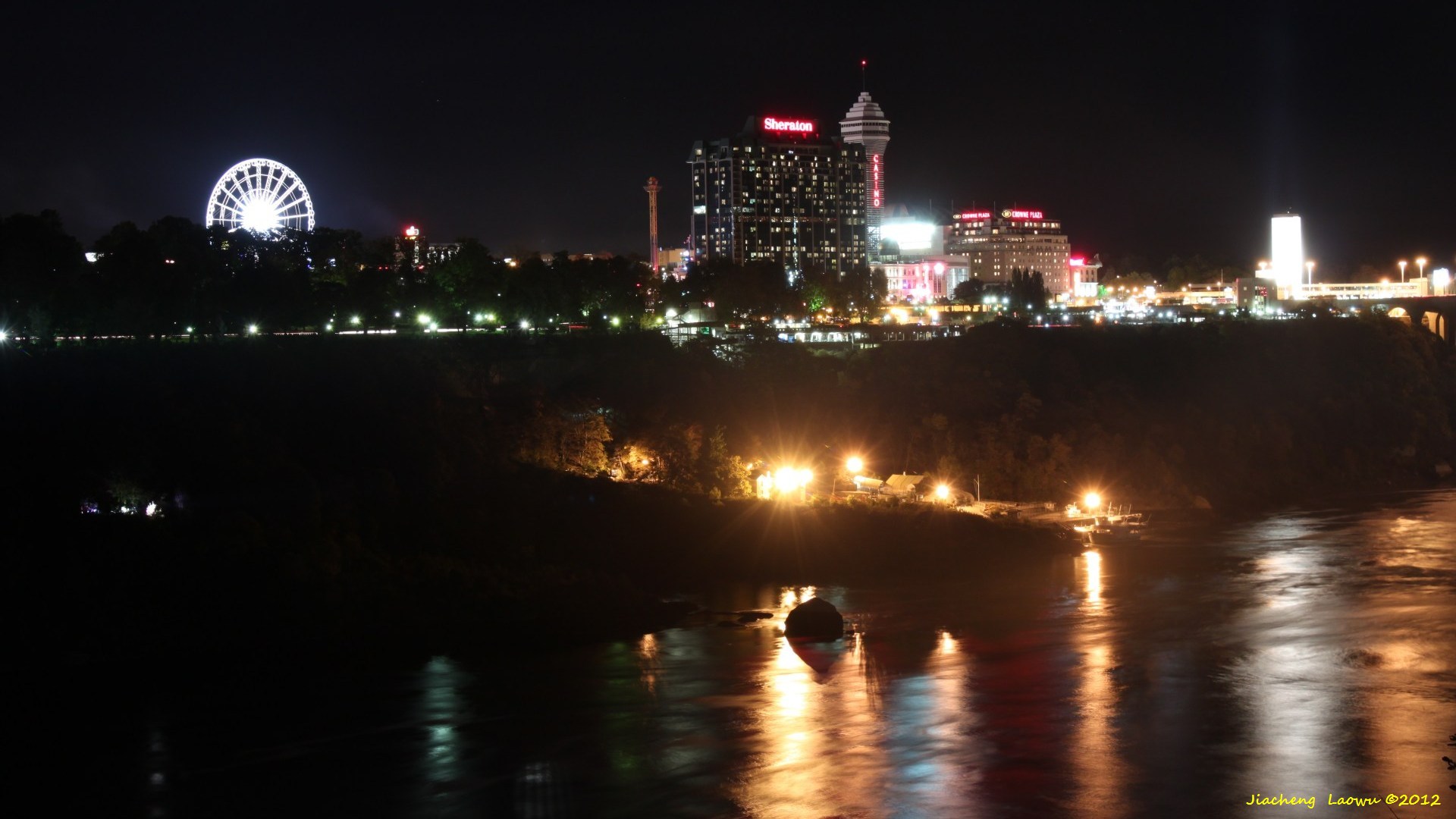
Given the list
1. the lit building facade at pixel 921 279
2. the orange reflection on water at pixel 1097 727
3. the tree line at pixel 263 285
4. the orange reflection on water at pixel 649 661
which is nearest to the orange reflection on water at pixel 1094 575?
the orange reflection on water at pixel 1097 727

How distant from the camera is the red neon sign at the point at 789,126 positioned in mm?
140500

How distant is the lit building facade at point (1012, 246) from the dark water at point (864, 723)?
430ft

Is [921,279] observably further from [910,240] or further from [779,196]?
[779,196]

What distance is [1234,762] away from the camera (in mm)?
18562

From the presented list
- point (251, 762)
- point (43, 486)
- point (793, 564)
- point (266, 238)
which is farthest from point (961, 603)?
point (266, 238)

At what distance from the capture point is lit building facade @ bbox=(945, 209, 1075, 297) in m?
157

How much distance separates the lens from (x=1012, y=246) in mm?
157250

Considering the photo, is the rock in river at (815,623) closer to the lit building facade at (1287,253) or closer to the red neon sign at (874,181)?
the lit building facade at (1287,253)

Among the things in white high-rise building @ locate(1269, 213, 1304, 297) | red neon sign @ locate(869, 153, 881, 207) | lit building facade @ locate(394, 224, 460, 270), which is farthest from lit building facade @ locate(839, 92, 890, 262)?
lit building facade @ locate(394, 224, 460, 270)

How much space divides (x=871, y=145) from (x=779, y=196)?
761 inches

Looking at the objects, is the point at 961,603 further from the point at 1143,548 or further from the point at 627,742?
the point at 627,742

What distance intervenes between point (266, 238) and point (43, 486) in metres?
24.9

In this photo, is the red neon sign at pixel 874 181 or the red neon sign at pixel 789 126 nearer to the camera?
the red neon sign at pixel 789 126

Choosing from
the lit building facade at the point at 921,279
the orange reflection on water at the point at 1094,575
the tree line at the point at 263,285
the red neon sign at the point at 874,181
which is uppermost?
the red neon sign at the point at 874,181
